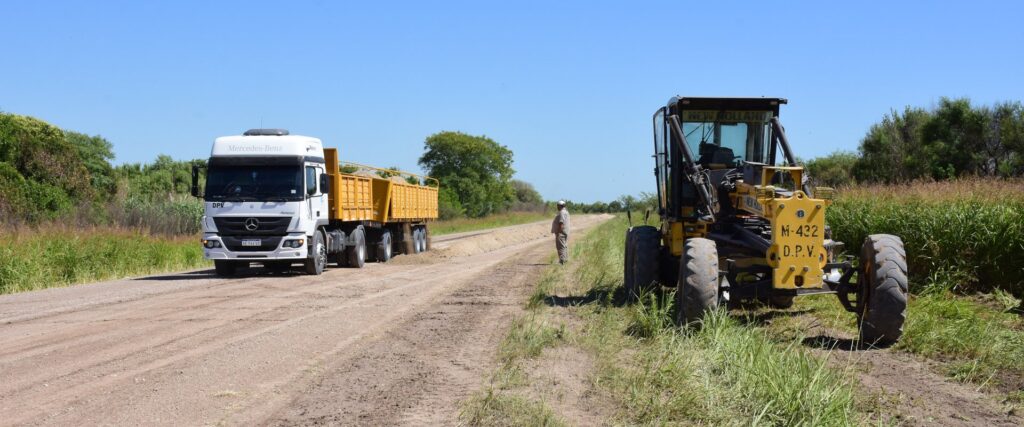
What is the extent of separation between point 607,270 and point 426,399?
10427 millimetres

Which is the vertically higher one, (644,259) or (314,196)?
(314,196)

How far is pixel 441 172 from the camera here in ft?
267

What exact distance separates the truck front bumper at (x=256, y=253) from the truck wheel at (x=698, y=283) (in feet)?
35.9

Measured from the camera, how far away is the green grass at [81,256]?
17.1 m

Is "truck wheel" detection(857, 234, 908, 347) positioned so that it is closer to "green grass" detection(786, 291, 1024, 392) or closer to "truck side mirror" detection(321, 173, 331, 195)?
"green grass" detection(786, 291, 1024, 392)

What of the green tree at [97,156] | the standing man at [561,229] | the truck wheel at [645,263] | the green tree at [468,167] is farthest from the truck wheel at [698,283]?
the green tree at [468,167]

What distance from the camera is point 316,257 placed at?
61.7ft

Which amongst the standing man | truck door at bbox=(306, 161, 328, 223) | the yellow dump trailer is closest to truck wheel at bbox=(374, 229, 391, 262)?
the yellow dump trailer

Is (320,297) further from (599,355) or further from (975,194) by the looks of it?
(975,194)

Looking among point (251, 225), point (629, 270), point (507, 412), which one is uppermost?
point (251, 225)

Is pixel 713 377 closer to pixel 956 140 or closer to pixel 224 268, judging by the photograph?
pixel 224 268

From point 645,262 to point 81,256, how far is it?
13.2m

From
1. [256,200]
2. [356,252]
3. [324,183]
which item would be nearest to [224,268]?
[256,200]

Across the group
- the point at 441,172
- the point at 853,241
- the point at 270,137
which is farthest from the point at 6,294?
the point at 441,172
